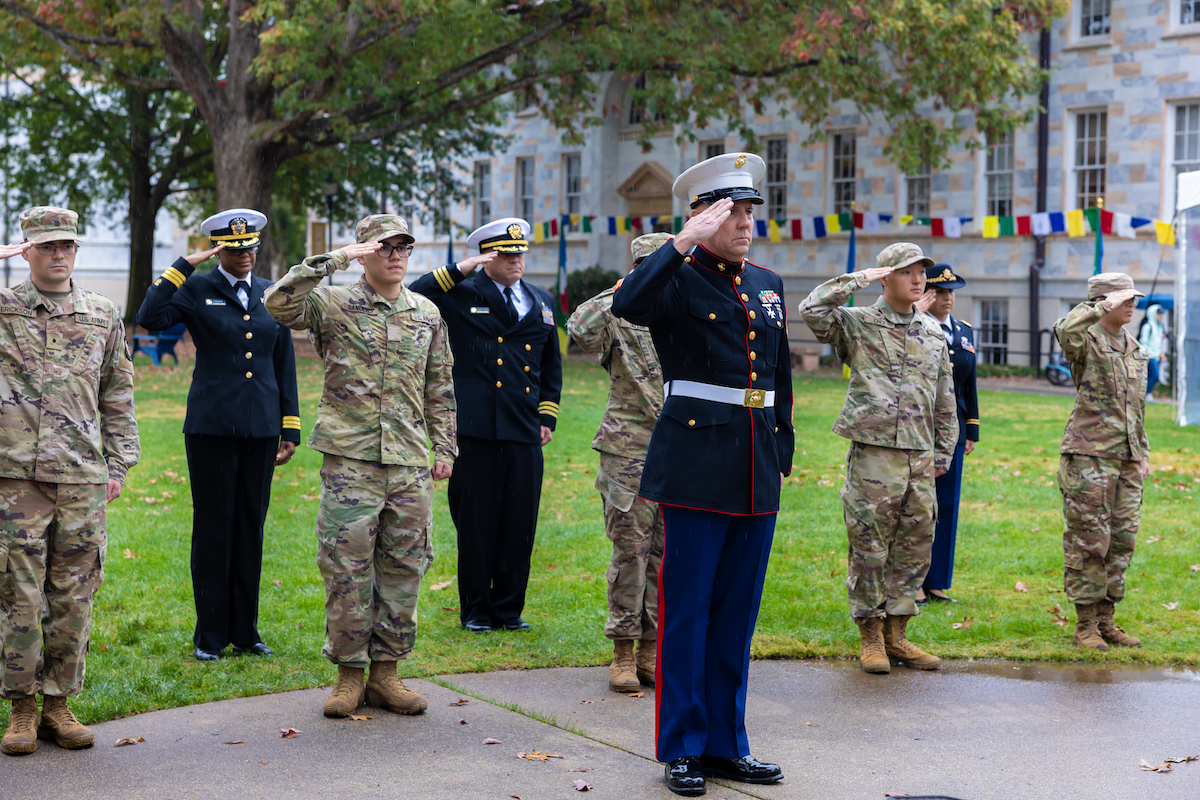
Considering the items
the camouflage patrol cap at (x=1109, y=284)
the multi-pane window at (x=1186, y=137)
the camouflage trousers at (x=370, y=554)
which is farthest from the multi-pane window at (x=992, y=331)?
the camouflage trousers at (x=370, y=554)

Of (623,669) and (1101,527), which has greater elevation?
(1101,527)

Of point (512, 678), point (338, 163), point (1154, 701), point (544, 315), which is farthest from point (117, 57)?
point (1154, 701)

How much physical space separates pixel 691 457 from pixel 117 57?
2093 centimetres

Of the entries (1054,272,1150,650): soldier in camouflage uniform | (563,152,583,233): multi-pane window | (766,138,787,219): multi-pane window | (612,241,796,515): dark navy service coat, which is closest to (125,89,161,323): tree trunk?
(563,152,583,233): multi-pane window

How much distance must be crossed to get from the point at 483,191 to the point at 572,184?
14.0ft

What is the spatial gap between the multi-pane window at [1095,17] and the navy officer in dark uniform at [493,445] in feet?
74.7

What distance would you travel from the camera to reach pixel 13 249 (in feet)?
16.9

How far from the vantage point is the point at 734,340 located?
5.06 metres

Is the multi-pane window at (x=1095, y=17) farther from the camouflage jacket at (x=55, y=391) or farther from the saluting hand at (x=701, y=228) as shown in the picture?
the camouflage jacket at (x=55, y=391)

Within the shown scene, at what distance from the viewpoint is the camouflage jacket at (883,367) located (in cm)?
687

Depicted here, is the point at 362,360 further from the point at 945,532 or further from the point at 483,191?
the point at 483,191

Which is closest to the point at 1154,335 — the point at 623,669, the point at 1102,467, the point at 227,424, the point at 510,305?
the point at 1102,467

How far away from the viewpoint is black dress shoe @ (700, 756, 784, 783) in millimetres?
4934

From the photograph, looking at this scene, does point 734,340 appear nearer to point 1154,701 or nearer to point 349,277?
point 1154,701
